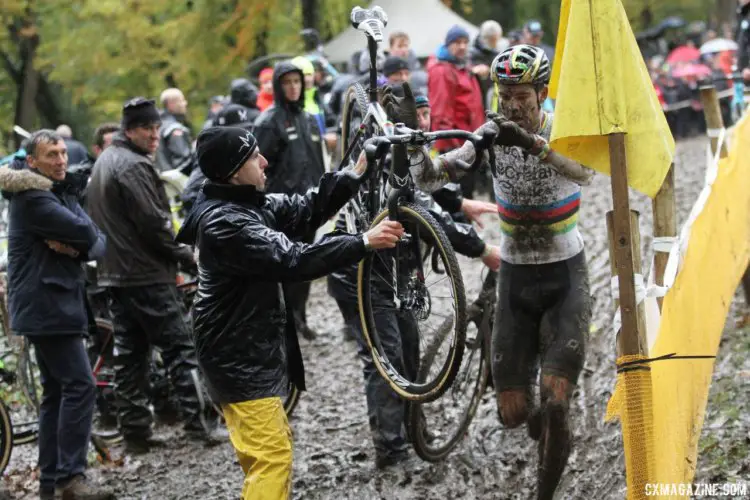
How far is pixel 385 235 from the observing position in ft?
16.5

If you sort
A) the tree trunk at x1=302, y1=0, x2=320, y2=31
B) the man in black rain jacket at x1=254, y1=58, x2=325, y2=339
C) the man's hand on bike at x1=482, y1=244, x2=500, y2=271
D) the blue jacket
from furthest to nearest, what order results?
the tree trunk at x1=302, y1=0, x2=320, y2=31 → the man in black rain jacket at x1=254, y1=58, x2=325, y2=339 → the blue jacket → the man's hand on bike at x1=482, y1=244, x2=500, y2=271

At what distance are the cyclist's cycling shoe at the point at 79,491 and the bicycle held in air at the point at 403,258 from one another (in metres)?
2.48

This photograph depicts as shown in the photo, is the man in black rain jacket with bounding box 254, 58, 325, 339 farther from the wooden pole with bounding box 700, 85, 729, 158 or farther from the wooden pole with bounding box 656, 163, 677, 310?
the wooden pole with bounding box 656, 163, 677, 310

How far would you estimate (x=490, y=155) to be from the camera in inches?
221

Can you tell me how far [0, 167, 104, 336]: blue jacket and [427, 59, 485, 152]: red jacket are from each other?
18.2ft

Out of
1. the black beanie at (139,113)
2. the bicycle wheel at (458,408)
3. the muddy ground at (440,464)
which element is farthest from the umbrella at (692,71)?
the black beanie at (139,113)

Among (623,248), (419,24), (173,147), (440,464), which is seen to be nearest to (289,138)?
(173,147)

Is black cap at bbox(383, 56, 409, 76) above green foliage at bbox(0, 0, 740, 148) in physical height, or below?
below

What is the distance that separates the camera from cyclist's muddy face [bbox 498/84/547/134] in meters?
5.58

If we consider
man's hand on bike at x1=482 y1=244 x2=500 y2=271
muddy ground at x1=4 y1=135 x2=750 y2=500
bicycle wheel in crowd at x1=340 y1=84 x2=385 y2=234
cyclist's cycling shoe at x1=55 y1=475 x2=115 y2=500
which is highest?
bicycle wheel in crowd at x1=340 y1=84 x2=385 y2=234

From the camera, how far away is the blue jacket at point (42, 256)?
23.1ft

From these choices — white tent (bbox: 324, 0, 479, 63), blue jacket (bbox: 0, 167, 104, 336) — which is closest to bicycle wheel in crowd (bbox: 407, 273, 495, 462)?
blue jacket (bbox: 0, 167, 104, 336)

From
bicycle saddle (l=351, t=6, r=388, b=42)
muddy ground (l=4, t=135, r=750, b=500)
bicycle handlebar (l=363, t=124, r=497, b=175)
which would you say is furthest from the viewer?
muddy ground (l=4, t=135, r=750, b=500)

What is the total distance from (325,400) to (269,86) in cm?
495
